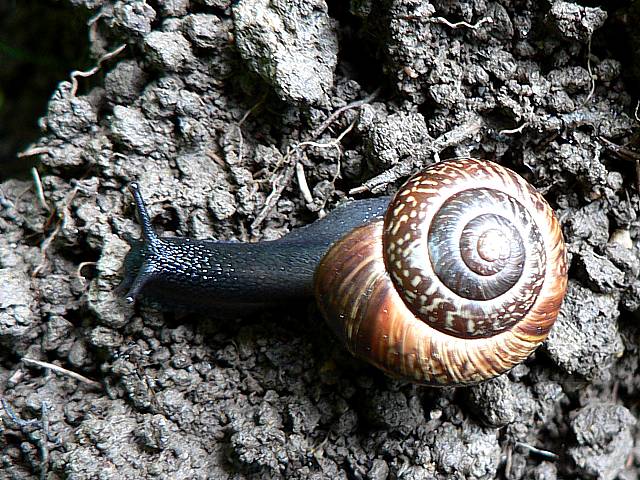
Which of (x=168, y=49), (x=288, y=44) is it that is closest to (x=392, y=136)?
(x=288, y=44)

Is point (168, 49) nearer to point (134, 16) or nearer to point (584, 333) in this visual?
point (134, 16)

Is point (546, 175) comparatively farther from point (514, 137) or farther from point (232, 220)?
point (232, 220)

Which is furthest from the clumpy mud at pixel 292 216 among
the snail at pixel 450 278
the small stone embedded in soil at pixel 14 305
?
the snail at pixel 450 278

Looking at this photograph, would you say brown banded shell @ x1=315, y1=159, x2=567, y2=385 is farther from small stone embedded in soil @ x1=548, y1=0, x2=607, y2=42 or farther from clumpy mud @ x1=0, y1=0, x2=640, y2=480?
small stone embedded in soil @ x1=548, y1=0, x2=607, y2=42

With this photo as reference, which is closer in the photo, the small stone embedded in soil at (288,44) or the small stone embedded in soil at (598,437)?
the small stone embedded in soil at (288,44)

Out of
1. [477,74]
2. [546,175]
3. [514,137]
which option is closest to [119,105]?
[477,74]

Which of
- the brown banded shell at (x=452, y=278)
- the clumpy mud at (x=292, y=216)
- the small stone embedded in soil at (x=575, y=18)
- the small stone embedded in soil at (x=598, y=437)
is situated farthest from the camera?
the small stone embedded in soil at (x=598, y=437)

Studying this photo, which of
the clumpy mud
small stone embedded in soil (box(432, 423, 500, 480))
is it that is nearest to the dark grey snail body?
the clumpy mud

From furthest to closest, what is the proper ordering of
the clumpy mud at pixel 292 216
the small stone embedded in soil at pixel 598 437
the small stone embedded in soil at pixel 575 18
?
1. the small stone embedded in soil at pixel 598 437
2. the clumpy mud at pixel 292 216
3. the small stone embedded in soil at pixel 575 18

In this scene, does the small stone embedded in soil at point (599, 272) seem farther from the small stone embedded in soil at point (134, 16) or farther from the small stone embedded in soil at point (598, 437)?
the small stone embedded in soil at point (134, 16)
